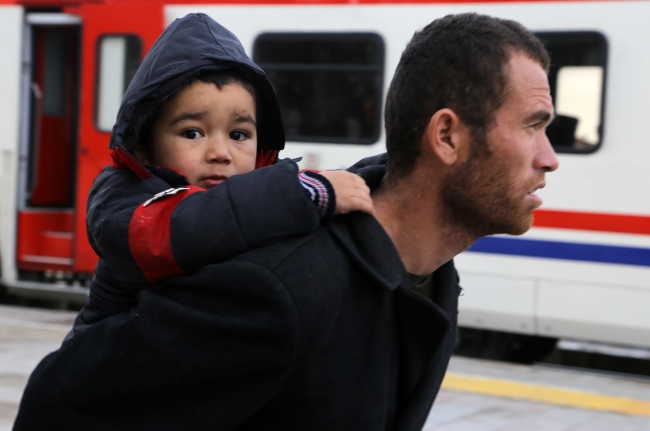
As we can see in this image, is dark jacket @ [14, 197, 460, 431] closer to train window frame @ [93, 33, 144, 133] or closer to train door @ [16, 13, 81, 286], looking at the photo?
train window frame @ [93, 33, 144, 133]

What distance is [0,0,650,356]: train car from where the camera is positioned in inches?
272

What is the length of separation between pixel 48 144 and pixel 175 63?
833cm

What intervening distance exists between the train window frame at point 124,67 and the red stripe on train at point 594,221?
13.1ft

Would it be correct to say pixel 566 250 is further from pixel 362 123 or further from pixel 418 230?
pixel 418 230

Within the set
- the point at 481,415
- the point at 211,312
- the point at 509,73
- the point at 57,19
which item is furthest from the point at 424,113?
the point at 57,19

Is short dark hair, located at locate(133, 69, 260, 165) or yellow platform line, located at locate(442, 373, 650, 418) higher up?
short dark hair, located at locate(133, 69, 260, 165)

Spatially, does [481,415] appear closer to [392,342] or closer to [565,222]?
[565,222]

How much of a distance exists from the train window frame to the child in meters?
6.66

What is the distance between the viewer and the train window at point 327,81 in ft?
25.6

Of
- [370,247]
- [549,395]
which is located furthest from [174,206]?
[549,395]

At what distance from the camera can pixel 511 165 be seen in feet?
6.17

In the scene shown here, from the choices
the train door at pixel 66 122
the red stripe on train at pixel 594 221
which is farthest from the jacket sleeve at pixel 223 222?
the train door at pixel 66 122

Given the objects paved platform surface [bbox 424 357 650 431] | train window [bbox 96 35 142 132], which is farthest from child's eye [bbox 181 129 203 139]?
train window [bbox 96 35 142 132]

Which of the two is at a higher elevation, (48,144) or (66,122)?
(66,122)
